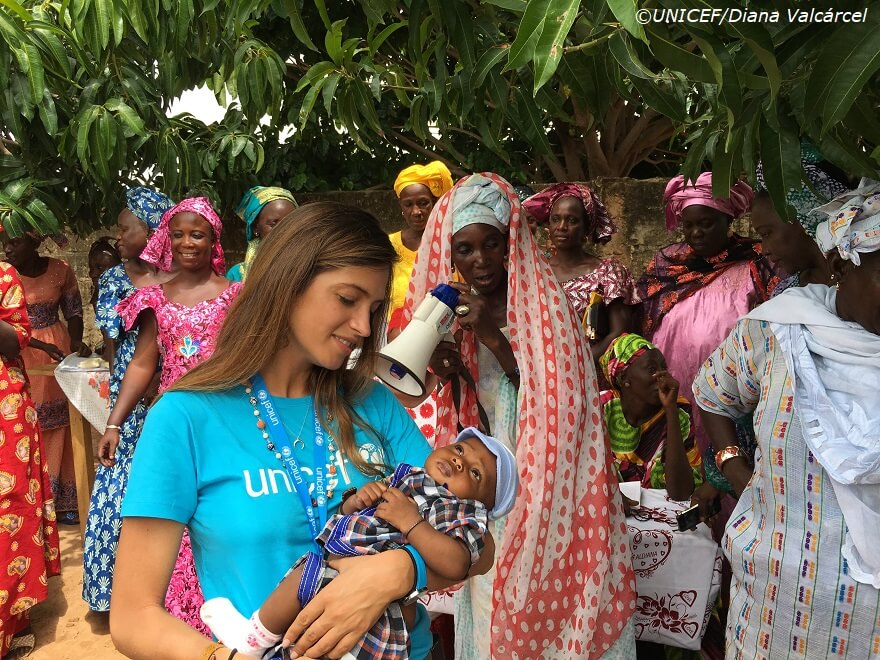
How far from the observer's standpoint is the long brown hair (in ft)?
5.08

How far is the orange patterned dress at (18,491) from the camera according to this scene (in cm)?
383

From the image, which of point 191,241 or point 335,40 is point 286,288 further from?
point 191,241

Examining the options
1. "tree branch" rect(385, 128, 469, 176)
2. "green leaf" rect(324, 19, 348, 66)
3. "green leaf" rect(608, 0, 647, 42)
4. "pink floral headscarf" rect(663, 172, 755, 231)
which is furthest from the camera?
"tree branch" rect(385, 128, 469, 176)

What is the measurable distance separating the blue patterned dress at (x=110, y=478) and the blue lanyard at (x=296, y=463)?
252 centimetres

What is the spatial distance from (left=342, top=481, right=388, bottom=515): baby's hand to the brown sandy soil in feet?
10.7

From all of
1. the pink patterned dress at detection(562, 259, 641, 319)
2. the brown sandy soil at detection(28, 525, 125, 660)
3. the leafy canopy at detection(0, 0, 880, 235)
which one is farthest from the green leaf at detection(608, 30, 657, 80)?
the brown sandy soil at detection(28, 525, 125, 660)

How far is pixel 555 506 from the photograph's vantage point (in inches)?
98.3

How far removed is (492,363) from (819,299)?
1.06 meters

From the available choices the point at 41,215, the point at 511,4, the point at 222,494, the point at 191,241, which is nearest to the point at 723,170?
the point at 511,4

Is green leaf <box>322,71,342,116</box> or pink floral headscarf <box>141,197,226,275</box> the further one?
pink floral headscarf <box>141,197,226,275</box>

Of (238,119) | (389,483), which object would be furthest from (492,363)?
(238,119)

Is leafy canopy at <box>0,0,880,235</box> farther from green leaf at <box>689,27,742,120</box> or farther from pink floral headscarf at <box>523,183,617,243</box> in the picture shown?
pink floral headscarf at <box>523,183,617,243</box>

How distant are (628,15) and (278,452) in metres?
1.00

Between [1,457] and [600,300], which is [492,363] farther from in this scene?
[1,457]
